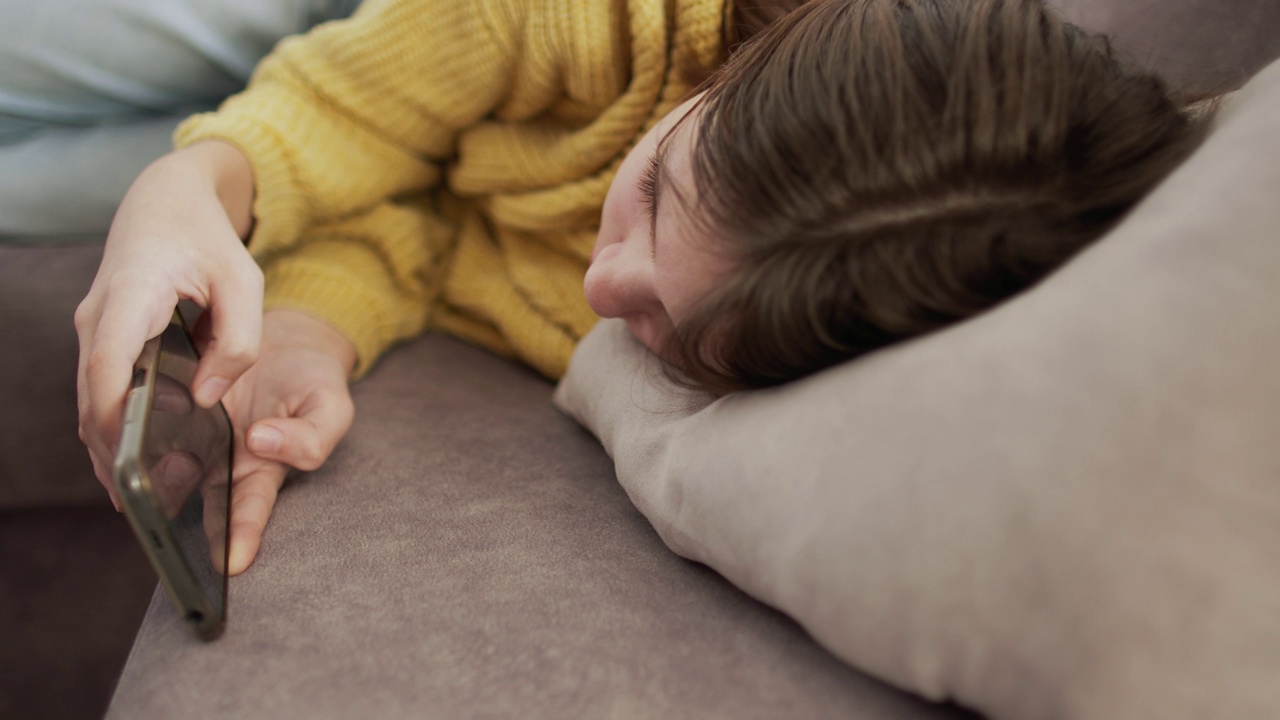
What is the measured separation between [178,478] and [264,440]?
0.11 m

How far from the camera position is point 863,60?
0.45 m

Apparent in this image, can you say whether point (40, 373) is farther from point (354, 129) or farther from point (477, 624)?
point (477, 624)

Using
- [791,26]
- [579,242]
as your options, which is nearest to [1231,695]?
[791,26]

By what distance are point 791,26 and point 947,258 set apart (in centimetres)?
24

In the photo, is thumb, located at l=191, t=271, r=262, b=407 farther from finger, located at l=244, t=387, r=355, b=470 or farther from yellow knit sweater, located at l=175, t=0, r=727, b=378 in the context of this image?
yellow knit sweater, located at l=175, t=0, r=727, b=378

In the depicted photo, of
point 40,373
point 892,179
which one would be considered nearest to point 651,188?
point 892,179

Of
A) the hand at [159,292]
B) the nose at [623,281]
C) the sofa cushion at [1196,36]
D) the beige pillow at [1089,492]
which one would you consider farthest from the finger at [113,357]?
the sofa cushion at [1196,36]

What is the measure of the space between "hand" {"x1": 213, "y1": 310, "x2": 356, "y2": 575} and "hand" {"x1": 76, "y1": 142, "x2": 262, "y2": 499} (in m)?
0.06

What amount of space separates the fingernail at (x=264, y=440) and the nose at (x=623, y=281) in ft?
0.76

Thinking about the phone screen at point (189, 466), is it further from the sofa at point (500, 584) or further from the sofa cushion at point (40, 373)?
the sofa cushion at point (40, 373)

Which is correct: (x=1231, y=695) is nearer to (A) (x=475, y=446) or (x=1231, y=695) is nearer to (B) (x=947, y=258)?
(B) (x=947, y=258)

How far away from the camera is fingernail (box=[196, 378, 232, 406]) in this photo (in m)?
0.52

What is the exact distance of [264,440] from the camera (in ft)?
1.82

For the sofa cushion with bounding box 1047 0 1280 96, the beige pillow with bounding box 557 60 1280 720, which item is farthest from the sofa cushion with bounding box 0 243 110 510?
the sofa cushion with bounding box 1047 0 1280 96
